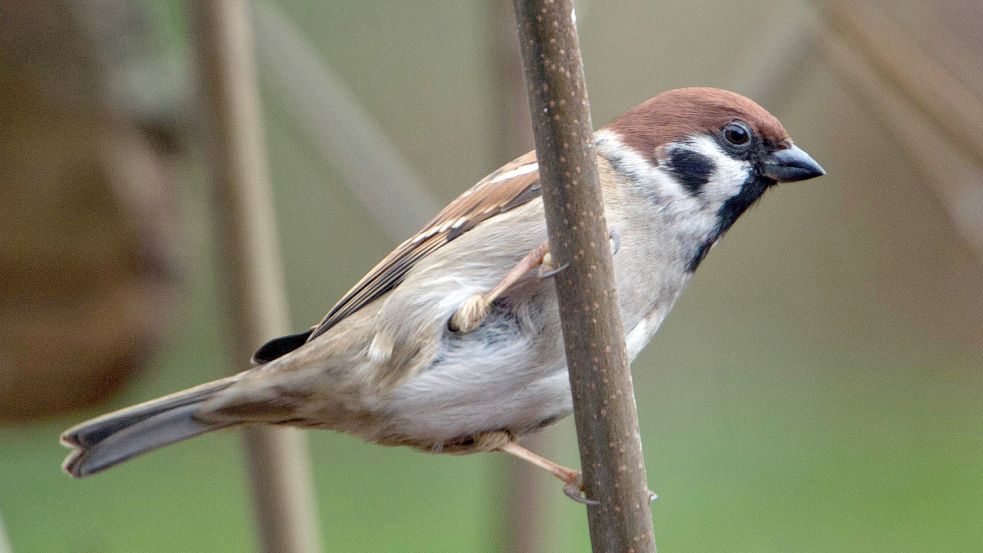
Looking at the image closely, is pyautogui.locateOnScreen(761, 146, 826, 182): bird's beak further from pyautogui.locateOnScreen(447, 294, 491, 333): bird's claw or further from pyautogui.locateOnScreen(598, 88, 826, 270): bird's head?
pyautogui.locateOnScreen(447, 294, 491, 333): bird's claw

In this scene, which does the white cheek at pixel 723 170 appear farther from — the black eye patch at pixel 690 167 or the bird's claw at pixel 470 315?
the bird's claw at pixel 470 315

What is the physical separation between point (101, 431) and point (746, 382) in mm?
5138

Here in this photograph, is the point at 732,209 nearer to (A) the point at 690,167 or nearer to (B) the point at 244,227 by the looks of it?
(A) the point at 690,167

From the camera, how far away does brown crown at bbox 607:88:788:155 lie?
252cm

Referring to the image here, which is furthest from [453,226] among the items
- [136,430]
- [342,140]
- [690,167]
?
[136,430]

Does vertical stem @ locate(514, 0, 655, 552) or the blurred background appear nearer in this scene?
vertical stem @ locate(514, 0, 655, 552)

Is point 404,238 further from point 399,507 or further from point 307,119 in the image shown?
point 399,507

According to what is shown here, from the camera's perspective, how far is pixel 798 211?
6.89 m

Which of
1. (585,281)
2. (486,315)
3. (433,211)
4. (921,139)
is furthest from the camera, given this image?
(921,139)

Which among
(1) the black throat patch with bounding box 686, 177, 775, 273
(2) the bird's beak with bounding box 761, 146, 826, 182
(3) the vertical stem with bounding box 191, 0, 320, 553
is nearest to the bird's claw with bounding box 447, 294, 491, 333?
(3) the vertical stem with bounding box 191, 0, 320, 553

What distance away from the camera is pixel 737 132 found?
2525mm

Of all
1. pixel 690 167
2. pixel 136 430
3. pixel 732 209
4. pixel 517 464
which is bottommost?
pixel 517 464

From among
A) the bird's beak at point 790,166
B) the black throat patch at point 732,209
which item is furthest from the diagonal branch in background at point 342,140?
the bird's beak at point 790,166

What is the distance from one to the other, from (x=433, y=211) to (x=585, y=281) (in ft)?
4.65
